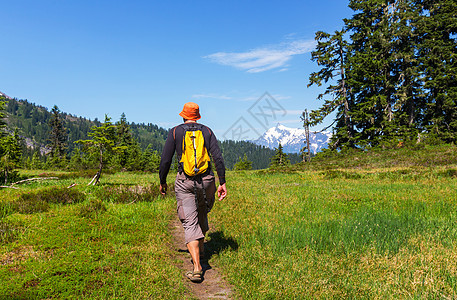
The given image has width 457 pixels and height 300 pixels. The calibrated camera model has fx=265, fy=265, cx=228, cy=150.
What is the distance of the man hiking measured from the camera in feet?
14.2

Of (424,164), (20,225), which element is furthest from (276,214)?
(424,164)

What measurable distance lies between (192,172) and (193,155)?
28cm

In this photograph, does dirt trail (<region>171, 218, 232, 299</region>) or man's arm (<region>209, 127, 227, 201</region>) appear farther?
man's arm (<region>209, 127, 227, 201</region>)

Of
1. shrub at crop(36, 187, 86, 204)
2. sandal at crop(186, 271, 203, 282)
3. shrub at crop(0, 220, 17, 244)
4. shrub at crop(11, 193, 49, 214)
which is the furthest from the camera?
shrub at crop(36, 187, 86, 204)

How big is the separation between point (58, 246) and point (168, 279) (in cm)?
237

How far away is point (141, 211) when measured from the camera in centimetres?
781

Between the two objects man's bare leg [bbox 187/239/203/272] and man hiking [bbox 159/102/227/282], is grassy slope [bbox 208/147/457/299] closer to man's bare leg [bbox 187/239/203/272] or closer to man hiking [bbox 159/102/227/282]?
man's bare leg [bbox 187/239/203/272]

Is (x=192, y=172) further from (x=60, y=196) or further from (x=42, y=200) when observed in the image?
(x=60, y=196)

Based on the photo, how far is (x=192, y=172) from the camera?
4.32m

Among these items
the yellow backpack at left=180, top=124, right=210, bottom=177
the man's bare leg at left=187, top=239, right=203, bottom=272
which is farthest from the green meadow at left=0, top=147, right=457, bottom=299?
the yellow backpack at left=180, top=124, right=210, bottom=177

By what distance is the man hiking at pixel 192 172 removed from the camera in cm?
433

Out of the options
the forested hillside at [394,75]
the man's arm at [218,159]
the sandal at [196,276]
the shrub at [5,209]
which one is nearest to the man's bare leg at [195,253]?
the sandal at [196,276]

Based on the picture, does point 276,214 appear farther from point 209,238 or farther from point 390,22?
point 390,22

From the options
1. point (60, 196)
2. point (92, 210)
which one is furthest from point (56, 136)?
point (92, 210)
